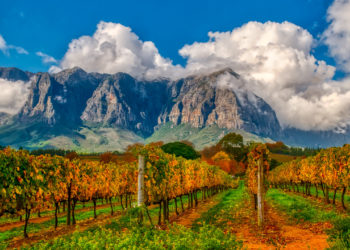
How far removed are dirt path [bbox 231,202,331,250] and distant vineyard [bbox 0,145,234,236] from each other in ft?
20.0

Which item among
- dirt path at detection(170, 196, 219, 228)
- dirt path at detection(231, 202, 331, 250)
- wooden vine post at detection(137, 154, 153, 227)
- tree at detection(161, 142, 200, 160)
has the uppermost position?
tree at detection(161, 142, 200, 160)

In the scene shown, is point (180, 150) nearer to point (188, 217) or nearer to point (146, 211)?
point (188, 217)

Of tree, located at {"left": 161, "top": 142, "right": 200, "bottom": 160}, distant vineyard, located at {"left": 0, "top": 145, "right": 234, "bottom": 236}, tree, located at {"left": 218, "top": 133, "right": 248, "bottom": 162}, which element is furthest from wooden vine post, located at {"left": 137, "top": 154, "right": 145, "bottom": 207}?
tree, located at {"left": 218, "top": 133, "right": 248, "bottom": 162}

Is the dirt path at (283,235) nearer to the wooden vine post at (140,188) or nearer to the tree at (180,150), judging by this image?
the wooden vine post at (140,188)

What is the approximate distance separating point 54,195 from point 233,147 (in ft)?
345

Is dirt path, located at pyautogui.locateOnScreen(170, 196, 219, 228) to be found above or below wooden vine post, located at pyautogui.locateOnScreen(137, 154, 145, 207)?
below

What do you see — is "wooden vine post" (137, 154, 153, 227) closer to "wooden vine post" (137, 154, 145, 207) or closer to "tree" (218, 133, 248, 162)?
"wooden vine post" (137, 154, 145, 207)

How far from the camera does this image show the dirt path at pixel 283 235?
442 inches

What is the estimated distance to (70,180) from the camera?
67.3 feet

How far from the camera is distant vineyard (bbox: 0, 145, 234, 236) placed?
12.2m

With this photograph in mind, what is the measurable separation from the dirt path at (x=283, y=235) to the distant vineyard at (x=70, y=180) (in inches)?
241

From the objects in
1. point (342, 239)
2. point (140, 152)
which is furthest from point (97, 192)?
point (342, 239)

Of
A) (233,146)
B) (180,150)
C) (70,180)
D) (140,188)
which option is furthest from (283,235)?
(233,146)

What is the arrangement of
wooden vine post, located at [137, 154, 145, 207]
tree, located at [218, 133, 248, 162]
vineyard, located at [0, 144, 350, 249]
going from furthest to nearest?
tree, located at [218, 133, 248, 162] < wooden vine post, located at [137, 154, 145, 207] < vineyard, located at [0, 144, 350, 249]
